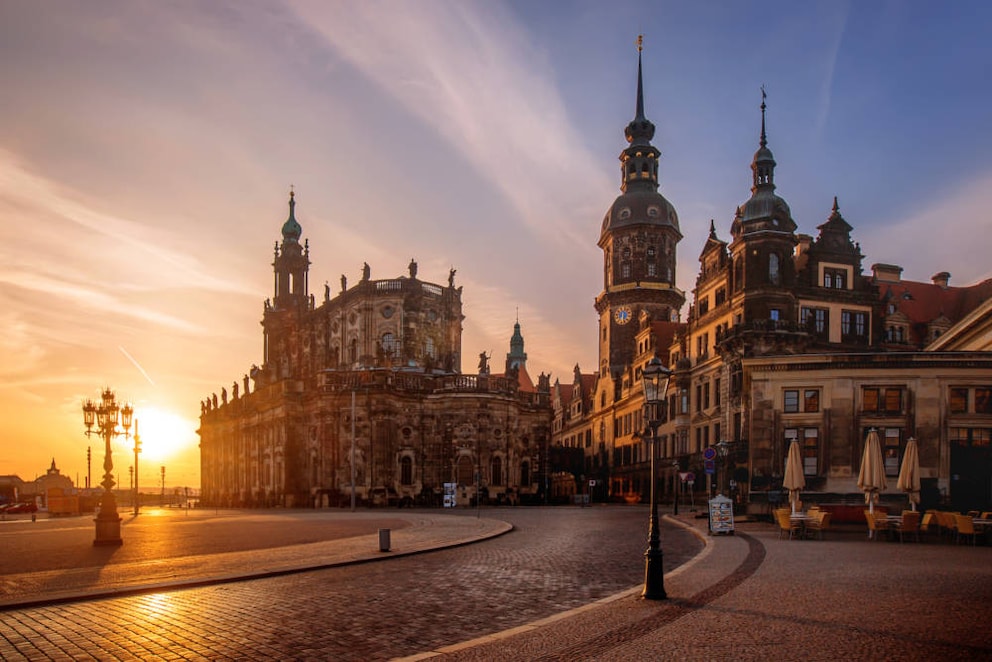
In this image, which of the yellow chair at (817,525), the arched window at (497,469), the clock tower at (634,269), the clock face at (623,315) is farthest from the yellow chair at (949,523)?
the clock face at (623,315)

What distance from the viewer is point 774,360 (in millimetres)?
45812

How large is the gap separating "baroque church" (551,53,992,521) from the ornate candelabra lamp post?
67.8 ft

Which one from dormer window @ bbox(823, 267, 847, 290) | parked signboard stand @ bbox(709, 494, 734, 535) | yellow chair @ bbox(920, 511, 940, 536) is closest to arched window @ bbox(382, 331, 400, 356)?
dormer window @ bbox(823, 267, 847, 290)

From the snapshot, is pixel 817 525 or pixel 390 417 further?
pixel 390 417

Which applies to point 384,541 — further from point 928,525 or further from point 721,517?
point 928,525

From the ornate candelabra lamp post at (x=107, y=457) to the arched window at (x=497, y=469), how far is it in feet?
136

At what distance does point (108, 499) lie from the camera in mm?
28078

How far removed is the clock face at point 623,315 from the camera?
8972cm

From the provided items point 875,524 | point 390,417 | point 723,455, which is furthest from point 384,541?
point 390,417

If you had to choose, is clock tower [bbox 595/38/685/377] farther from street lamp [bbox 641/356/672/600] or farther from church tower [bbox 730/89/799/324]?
street lamp [bbox 641/356/672/600]

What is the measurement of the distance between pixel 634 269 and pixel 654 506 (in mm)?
77281

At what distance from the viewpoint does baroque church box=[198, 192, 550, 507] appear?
7231 cm

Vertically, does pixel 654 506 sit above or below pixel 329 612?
above

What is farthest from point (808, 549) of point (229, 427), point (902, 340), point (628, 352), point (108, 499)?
point (229, 427)
